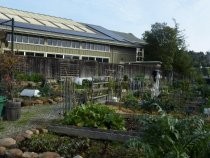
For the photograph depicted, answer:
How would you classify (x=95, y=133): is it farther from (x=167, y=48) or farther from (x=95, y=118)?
(x=167, y=48)

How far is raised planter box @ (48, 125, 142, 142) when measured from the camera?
10.2m

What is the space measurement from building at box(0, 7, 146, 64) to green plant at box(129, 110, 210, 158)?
88.6ft

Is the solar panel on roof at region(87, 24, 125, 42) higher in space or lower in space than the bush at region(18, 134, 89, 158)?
higher

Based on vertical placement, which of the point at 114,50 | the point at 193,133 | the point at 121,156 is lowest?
the point at 121,156

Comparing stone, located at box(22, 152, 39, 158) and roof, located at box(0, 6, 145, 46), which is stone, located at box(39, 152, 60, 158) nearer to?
stone, located at box(22, 152, 39, 158)

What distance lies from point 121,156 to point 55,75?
21.7 meters

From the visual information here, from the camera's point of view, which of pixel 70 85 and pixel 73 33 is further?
pixel 73 33

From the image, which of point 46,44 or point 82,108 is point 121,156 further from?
point 46,44

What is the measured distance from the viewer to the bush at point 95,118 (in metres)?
11.2

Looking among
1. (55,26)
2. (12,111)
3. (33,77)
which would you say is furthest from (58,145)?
(55,26)

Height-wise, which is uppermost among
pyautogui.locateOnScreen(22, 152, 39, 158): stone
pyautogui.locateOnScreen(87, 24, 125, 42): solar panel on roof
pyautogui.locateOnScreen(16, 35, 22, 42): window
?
pyautogui.locateOnScreen(87, 24, 125, 42): solar panel on roof

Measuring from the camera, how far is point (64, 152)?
375 inches

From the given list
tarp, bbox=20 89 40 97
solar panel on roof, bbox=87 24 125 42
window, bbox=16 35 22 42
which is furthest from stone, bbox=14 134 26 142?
solar panel on roof, bbox=87 24 125 42

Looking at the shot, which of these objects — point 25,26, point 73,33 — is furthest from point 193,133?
point 73,33
